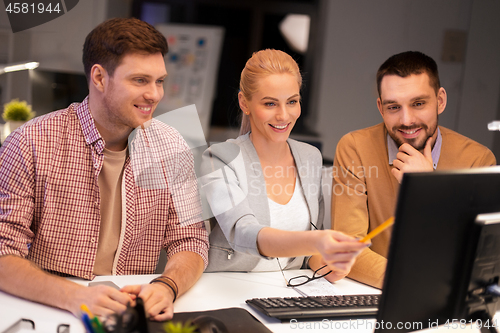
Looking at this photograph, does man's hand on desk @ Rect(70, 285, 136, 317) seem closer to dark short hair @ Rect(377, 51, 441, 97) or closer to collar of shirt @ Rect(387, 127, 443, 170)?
collar of shirt @ Rect(387, 127, 443, 170)

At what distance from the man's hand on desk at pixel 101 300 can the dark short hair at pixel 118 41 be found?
29.3 inches

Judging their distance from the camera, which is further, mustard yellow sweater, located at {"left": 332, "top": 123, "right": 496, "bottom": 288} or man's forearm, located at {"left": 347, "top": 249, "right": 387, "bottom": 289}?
mustard yellow sweater, located at {"left": 332, "top": 123, "right": 496, "bottom": 288}

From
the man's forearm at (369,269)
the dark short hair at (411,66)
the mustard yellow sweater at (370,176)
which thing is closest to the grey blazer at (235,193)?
the mustard yellow sweater at (370,176)

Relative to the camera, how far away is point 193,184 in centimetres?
159

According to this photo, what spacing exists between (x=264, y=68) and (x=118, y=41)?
0.52 metres

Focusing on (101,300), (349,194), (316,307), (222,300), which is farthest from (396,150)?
(101,300)

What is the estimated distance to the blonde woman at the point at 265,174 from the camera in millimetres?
1497

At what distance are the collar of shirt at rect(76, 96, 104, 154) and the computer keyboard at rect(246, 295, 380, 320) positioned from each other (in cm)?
70

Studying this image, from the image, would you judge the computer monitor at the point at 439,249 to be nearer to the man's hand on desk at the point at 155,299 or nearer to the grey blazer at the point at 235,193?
the man's hand on desk at the point at 155,299

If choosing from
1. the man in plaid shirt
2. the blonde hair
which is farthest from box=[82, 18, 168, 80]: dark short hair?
the blonde hair

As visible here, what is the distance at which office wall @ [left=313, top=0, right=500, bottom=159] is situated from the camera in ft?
10.5

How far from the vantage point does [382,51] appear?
3.70 m

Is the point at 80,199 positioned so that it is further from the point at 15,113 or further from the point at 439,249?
the point at 15,113

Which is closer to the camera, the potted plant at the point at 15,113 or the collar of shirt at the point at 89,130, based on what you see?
the collar of shirt at the point at 89,130
